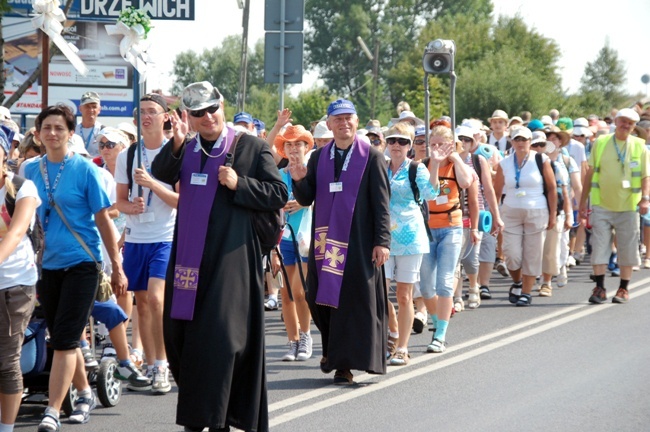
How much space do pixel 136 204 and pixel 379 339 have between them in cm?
202

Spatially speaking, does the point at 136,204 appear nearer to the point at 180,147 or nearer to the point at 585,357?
the point at 180,147

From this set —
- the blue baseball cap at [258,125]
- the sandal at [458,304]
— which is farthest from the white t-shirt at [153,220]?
the blue baseball cap at [258,125]

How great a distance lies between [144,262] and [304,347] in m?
2.01

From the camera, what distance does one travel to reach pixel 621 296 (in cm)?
1423

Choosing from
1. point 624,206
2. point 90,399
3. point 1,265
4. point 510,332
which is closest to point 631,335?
point 510,332

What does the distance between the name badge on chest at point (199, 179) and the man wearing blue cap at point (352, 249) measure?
233 centimetres

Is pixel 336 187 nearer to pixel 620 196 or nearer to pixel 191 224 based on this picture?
pixel 191 224

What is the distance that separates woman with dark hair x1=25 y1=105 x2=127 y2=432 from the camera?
802cm

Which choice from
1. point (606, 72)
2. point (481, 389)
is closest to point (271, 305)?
point (481, 389)

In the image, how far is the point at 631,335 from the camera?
11.8 metres

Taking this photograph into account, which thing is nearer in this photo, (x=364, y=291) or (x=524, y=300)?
(x=364, y=291)

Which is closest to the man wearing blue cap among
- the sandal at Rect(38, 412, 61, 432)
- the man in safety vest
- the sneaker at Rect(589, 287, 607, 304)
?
the sandal at Rect(38, 412, 61, 432)

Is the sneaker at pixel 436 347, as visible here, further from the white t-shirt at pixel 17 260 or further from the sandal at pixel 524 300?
the white t-shirt at pixel 17 260

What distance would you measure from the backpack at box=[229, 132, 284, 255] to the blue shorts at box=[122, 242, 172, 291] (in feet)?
6.51
